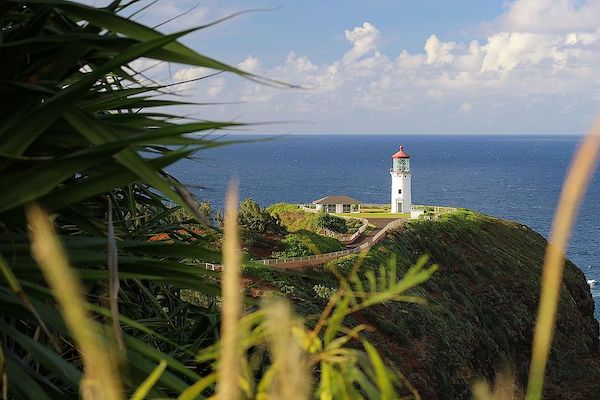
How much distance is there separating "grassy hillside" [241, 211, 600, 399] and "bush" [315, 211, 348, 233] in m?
3.96

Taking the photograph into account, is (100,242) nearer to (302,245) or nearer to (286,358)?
(286,358)

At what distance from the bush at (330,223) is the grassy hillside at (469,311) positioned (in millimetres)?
3962

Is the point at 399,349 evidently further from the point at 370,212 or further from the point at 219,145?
the point at 370,212

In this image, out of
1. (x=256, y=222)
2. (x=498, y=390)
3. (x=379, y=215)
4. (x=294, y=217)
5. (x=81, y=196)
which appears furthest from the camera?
(x=379, y=215)

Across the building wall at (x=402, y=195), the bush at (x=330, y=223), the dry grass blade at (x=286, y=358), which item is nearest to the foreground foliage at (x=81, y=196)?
the dry grass blade at (x=286, y=358)

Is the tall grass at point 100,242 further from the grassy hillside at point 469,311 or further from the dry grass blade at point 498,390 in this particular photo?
the grassy hillside at point 469,311

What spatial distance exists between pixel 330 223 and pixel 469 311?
11.5 metres

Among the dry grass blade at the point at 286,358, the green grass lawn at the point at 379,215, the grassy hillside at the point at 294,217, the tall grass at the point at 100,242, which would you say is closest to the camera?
the dry grass blade at the point at 286,358

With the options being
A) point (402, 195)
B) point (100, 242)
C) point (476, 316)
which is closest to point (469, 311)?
point (476, 316)

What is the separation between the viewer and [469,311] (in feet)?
111

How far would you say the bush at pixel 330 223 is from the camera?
4216 centimetres

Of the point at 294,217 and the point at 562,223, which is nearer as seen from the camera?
the point at 562,223

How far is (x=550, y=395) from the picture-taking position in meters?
30.3

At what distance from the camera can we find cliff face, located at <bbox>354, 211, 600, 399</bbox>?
88.5ft
